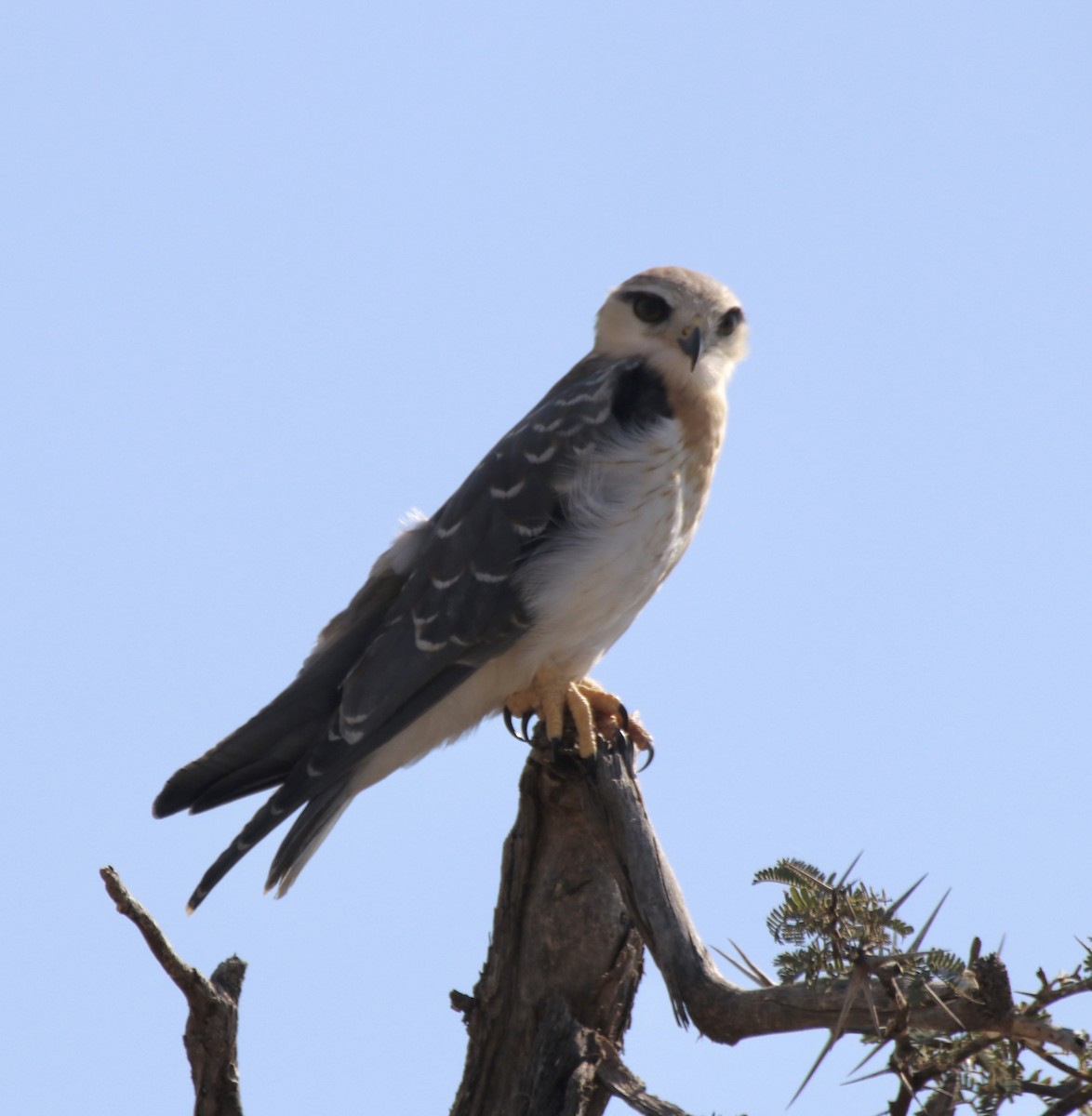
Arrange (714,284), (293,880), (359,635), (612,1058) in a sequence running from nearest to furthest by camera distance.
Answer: (612,1058), (293,880), (359,635), (714,284)

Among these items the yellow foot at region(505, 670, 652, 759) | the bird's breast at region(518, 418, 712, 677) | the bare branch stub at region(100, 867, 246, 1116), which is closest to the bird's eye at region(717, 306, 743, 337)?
the bird's breast at region(518, 418, 712, 677)

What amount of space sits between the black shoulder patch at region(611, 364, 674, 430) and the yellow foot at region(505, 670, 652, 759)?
3.51 ft

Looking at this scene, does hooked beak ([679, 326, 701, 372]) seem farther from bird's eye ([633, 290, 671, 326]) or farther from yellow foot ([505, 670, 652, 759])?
yellow foot ([505, 670, 652, 759])

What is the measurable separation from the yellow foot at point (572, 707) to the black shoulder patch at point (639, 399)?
107cm

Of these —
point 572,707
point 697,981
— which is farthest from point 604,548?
point 697,981

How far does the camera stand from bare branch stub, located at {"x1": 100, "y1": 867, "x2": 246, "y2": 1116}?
3945 mm

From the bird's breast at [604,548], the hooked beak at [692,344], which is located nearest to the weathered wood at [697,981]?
the bird's breast at [604,548]

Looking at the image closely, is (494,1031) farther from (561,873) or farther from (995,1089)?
(995,1089)

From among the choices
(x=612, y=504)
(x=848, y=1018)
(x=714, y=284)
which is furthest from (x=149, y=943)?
(x=714, y=284)

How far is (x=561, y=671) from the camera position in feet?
19.3

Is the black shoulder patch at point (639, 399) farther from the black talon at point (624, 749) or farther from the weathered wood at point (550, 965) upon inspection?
the weathered wood at point (550, 965)

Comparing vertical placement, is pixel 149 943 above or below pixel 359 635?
below

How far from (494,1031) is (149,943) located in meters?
1.44

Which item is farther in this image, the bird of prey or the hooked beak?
the hooked beak
